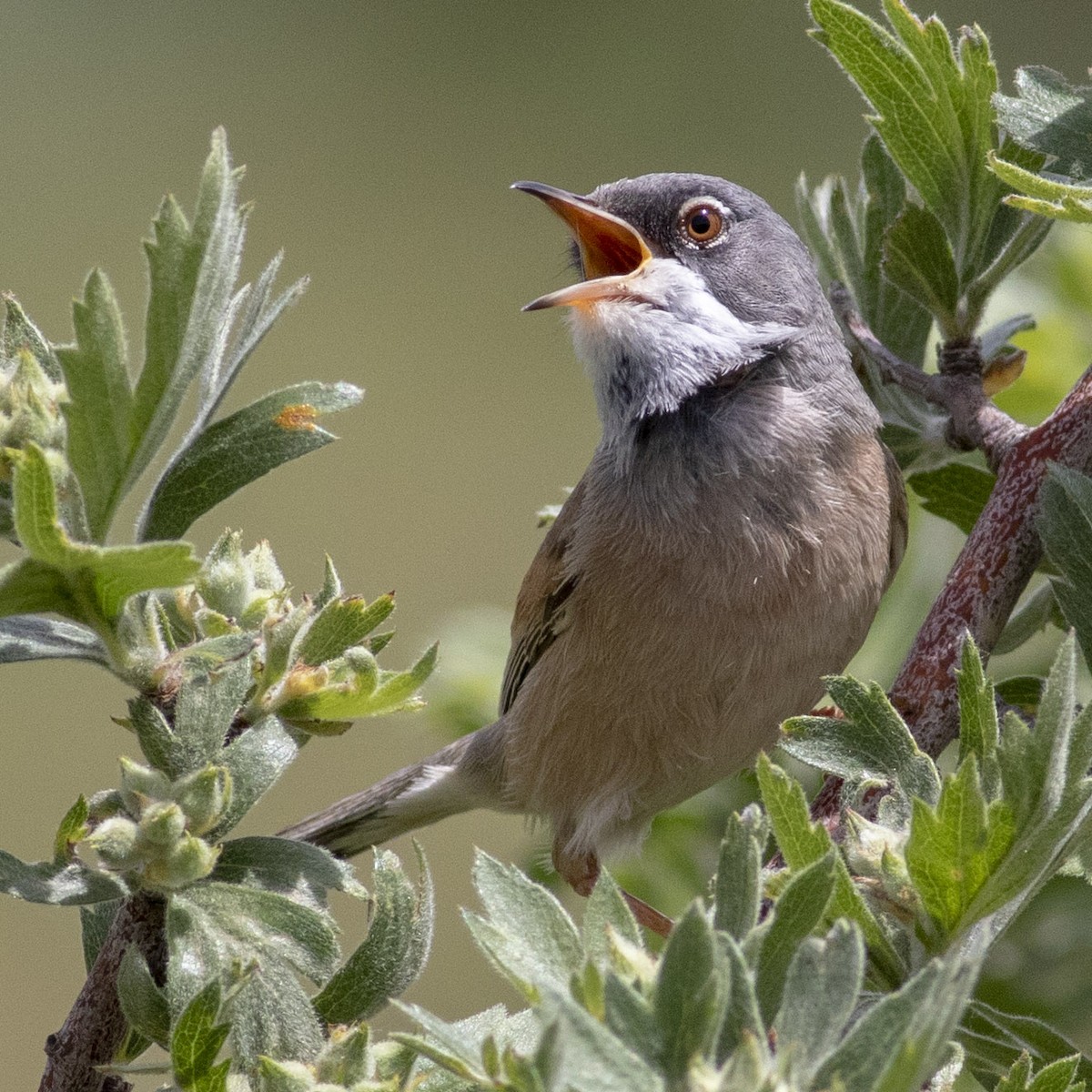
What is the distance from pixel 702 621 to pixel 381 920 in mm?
1628

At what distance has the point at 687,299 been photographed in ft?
11.2

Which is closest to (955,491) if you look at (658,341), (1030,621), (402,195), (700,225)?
(1030,621)

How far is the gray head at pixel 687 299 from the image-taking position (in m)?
3.33

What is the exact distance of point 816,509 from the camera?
3156mm

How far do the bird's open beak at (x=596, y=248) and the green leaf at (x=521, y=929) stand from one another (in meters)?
1.94

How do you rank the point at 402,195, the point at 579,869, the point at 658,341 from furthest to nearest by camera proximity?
the point at 402,195 < the point at 579,869 < the point at 658,341

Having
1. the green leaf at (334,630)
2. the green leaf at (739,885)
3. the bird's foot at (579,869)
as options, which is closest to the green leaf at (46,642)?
the green leaf at (334,630)

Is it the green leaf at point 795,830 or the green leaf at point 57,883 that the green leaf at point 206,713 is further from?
the green leaf at point 795,830

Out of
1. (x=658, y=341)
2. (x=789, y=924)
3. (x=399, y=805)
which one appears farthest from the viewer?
(x=399, y=805)

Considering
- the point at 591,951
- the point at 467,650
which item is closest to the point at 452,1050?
the point at 591,951

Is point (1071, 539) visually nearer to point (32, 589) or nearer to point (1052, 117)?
point (1052, 117)

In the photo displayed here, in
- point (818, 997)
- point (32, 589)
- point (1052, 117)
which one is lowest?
point (818, 997)

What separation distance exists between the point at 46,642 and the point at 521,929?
606mm

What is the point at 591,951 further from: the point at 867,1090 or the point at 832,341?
the point at 832,341
